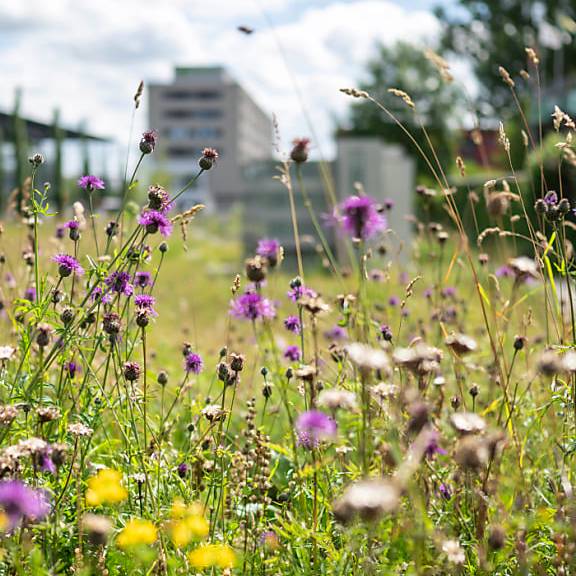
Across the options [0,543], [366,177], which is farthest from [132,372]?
[366,177]

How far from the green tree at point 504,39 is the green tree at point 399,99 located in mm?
2584

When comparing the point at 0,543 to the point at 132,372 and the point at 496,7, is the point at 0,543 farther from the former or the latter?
the point at 496,7

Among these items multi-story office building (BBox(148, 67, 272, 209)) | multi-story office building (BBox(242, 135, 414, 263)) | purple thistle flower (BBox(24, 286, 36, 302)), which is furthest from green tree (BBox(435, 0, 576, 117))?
multi-story office building (BBox(148, 67, 272, 209))

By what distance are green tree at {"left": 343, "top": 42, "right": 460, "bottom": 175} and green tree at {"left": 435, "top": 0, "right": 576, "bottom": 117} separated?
2.58 metres

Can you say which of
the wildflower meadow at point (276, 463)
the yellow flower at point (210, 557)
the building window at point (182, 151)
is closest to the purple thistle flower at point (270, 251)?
the wildflower meadow at point (276, 463)

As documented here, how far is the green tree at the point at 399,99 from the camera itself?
32.3 metres

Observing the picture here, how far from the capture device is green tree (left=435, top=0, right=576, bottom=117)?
25.0 m

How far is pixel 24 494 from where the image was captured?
1.17 m

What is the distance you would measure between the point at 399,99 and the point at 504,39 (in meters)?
6.33

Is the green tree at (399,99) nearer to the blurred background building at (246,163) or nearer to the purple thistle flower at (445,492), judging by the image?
the blurred background building at (246,163)

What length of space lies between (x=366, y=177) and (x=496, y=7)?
1826cm

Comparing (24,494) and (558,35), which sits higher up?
(24,494)

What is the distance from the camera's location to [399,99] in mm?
32062

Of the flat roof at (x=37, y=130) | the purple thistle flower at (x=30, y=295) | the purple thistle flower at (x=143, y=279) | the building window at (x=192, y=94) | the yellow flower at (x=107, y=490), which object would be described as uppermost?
the yellow flower at (x=107, y=490)
